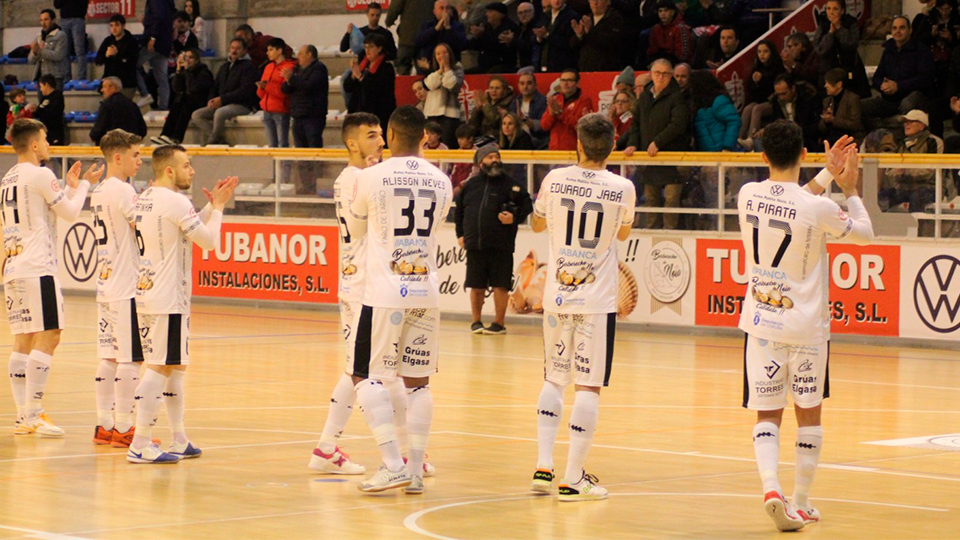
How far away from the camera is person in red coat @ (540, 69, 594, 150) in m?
21.0

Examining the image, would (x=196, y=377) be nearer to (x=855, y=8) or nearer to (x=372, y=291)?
(x=372, y=291)

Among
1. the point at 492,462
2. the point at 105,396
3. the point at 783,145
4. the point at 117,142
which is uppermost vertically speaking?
the point at 117,142

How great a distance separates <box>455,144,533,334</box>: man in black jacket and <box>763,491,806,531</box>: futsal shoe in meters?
11.0

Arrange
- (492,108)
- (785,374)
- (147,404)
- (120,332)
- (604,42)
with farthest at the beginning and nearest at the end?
1. (604,42)
2. (492,108)
3. (120,332)
4. (147,404)
5. (785,374)

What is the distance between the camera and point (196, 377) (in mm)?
14844

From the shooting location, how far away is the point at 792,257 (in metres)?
8.12

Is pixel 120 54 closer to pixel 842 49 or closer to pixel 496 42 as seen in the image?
pixel 496 42

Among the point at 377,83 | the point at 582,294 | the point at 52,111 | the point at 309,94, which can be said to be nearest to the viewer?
the point at 582,294

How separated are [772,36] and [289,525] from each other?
16.8 metres

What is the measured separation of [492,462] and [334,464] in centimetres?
116

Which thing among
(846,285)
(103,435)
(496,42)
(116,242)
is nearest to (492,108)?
(496,42)

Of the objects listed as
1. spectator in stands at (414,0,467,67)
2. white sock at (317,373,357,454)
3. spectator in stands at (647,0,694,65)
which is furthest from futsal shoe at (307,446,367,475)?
spectator in stands at (414,0,467,67)

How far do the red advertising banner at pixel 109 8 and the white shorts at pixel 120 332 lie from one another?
23.5 metres

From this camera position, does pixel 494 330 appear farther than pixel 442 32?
No
